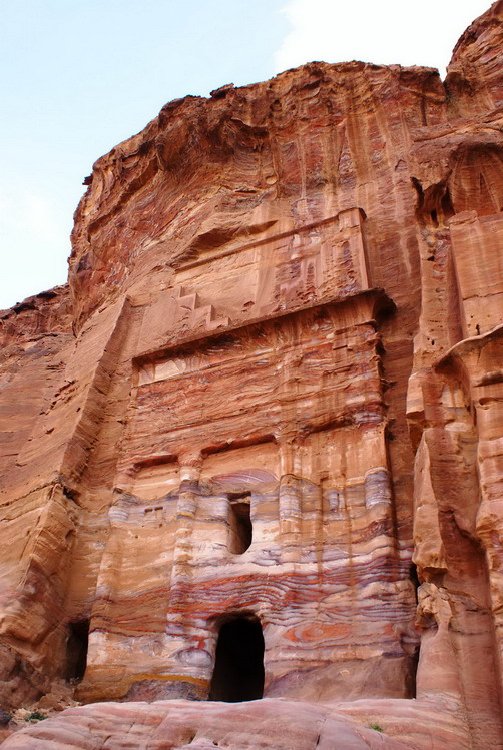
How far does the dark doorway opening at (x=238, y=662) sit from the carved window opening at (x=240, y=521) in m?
1.05

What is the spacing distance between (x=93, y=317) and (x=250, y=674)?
915cm

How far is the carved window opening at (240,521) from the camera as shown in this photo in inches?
409

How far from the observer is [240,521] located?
10.7 m

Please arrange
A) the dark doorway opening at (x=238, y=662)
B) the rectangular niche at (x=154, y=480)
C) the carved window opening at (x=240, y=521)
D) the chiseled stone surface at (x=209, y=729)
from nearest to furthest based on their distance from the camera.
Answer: the chiseled stone surface at (x=209, y=729), the dark doorway opening at (x=238, y=662), the carved window opening at (x=240, y=521), the rectangular niche at (x=154, y=480)

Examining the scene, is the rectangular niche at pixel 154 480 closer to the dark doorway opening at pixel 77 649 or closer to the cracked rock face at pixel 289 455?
the cracked rock face at pixel 289 455

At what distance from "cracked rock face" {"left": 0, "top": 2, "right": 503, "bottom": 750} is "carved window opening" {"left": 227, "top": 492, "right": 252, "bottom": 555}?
0.11 ft

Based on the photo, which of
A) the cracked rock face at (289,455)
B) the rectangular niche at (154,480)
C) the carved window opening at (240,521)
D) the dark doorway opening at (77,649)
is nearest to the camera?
the cracked rock face at (289,455)

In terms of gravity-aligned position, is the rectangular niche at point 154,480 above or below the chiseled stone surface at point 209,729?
above

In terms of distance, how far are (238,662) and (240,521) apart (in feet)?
6.41

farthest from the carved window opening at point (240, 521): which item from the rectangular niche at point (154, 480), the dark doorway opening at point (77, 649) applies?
the dark doorway opening at point (77, 649)

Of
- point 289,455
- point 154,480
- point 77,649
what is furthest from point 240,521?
point 77,649

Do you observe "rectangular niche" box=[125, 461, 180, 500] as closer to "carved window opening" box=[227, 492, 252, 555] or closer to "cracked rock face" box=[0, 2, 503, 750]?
"cracked rock face" box=[0, 2, 503, 750]

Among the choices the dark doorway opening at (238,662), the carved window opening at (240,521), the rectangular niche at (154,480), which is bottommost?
the dark doorway opening at (238,662)

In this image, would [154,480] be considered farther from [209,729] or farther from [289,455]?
[209,729]
